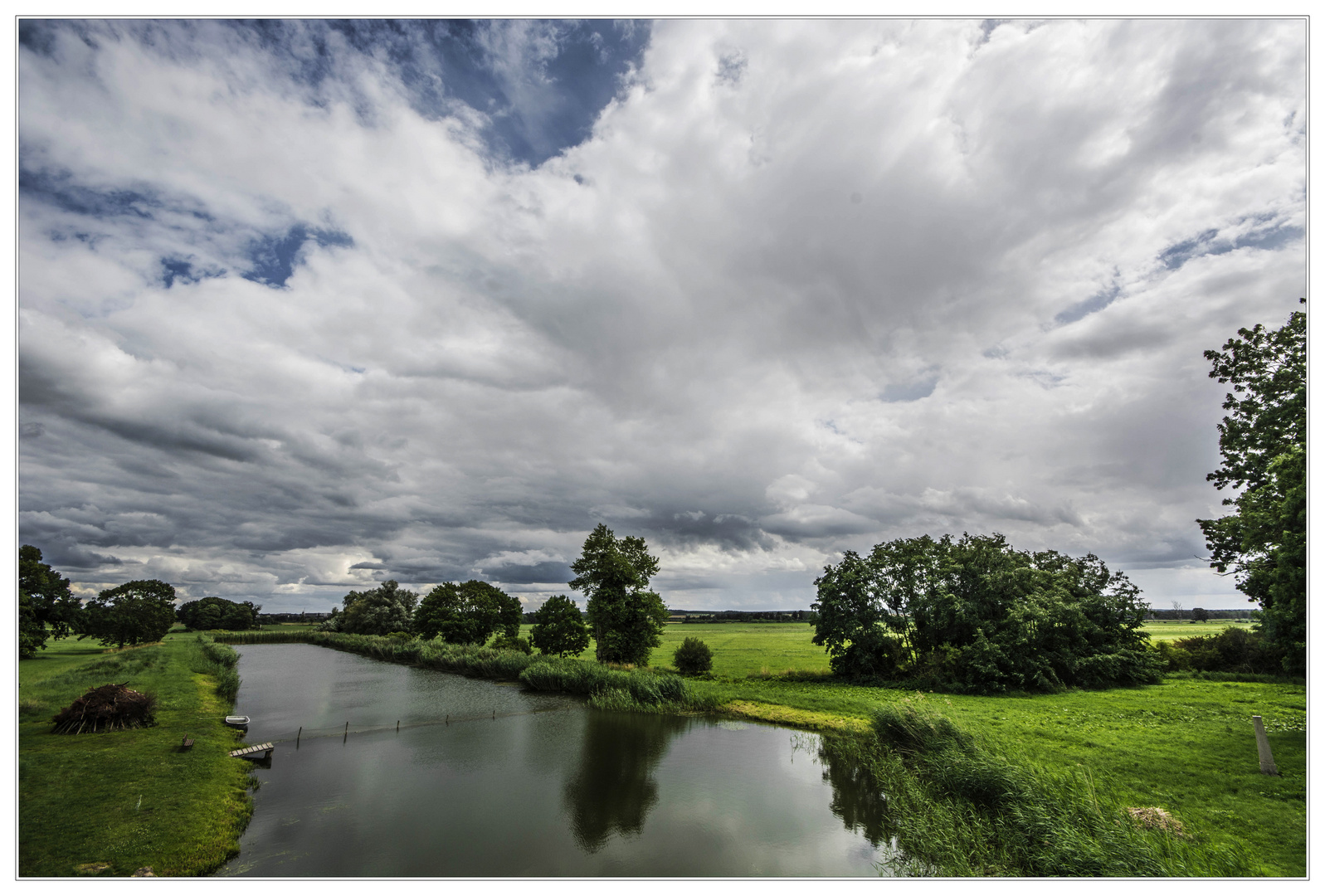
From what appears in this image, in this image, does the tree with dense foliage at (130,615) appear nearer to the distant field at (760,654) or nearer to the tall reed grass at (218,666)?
the tall reed grass at (218,666)

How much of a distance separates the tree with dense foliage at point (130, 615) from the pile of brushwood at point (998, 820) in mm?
70294

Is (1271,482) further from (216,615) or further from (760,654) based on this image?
(216,615)

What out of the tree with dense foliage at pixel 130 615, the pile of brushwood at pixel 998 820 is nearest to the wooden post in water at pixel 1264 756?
the pile of brushwood at pixel 998 820

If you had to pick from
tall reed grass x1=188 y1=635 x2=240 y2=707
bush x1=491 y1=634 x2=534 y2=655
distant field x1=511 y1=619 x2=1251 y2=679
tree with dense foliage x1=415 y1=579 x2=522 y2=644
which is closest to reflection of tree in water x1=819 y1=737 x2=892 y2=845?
distant field x1=511 y1=619 x2=1251 y2=679

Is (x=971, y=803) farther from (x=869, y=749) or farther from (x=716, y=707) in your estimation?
(x=716, y=707)

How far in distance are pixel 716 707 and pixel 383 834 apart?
20.8 meters

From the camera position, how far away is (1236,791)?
46.9ft

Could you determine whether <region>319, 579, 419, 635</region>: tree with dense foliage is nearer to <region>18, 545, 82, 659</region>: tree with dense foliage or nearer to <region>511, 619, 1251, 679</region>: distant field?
<region>511, 619, 1251, 679</region>: distant field

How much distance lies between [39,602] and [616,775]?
961 inches

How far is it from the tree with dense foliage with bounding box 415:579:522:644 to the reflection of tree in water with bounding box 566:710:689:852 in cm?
3648

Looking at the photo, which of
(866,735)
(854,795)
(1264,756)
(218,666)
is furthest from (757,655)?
(218,666)

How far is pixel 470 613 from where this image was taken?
65.1 metres

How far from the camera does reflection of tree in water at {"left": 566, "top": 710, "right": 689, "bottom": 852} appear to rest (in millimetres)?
15492

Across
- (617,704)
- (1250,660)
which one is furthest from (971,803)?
(1250,660)
